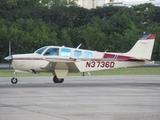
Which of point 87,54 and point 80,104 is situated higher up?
point 80,104

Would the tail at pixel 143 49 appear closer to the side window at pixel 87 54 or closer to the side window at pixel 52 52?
the side window at pixel 87 54

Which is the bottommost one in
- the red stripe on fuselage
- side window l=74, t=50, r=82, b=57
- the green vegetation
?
the green vegetation

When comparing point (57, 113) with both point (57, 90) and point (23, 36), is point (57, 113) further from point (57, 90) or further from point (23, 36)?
point (23, 36)

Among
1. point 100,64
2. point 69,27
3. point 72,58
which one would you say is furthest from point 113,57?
point 69,27

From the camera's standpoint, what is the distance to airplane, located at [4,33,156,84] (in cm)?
2994

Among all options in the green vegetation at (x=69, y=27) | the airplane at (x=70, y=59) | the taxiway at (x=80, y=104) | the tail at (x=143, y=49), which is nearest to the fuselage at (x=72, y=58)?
the airplane at (x=70, y=59)

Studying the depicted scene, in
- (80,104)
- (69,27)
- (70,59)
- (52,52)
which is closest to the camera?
(80,104)

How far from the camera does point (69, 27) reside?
7544 centimetres

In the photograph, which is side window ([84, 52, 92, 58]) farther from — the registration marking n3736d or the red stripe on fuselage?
the red stripe on fuselage

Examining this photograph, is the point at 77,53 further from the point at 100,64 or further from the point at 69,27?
the point at 69,27

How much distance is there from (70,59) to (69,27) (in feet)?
151

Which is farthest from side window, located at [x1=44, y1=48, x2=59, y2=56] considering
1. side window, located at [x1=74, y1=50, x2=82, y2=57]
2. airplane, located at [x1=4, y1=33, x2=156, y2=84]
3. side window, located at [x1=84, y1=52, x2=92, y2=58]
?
side window, located at [x1=84, y1=52, x2=92, y2=58]

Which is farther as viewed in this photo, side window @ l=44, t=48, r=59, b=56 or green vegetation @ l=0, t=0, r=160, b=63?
green vegetation @ l=0, t=0, r=160, b=63

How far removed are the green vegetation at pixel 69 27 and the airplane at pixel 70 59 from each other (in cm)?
2962
